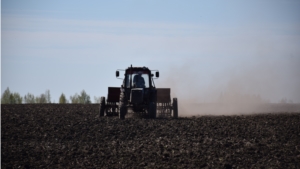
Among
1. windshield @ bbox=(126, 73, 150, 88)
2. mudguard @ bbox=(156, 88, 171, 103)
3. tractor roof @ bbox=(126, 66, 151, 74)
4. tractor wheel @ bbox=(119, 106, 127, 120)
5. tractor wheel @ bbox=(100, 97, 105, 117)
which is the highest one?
tractor roof @ bbox=(126, 66, 151, 74)

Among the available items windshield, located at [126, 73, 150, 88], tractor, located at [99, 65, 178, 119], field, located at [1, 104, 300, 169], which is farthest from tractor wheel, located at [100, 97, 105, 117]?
field, located at [1, 104, 300, 169]

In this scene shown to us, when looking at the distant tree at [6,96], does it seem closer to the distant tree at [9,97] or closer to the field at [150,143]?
the distant tree at [9,97]

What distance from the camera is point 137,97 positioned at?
3003cm

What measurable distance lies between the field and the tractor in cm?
163

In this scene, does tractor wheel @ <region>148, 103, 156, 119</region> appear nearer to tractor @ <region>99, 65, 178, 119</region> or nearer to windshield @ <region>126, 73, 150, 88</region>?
tractor @ <region>99, 65, 178, 119</region>

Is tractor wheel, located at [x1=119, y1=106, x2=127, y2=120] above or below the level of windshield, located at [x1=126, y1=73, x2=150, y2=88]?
below

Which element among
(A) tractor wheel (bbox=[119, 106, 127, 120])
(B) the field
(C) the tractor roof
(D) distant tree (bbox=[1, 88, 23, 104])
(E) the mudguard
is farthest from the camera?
(D) distant tree (bbox=[1, 88, 23, 104])

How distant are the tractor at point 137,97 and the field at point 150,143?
1.63m

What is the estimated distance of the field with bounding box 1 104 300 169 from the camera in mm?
17062

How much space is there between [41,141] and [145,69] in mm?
10546

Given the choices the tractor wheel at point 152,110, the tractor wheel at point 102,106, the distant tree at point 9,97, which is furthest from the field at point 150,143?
the distant tree at point 9,97

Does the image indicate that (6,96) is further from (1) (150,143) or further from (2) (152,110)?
(1) (150,143)

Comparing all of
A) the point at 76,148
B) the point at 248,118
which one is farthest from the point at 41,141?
the point at 248,118

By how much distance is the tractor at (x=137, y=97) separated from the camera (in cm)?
3009
